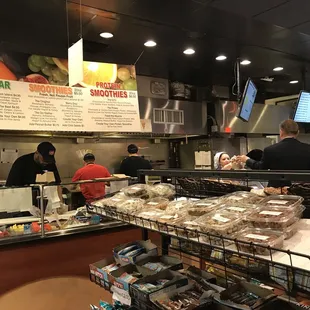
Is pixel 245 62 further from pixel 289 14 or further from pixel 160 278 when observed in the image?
pixel 160 278

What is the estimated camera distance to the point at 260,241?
1.05m

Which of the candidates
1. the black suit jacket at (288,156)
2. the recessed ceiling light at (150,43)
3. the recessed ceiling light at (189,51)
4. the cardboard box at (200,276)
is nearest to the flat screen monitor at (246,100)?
the recessed ceiling light at (189,51)

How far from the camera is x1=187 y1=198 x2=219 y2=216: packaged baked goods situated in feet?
4.74

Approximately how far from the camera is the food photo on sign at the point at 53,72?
3.96 m

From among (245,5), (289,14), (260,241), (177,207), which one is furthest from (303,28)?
(260,241)

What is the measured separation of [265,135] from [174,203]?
6.63 meters

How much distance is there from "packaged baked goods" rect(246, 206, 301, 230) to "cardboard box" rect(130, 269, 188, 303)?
439 millimetres

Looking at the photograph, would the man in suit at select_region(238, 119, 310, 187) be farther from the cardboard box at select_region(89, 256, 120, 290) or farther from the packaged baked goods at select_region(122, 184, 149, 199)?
the cardboard box at select_region(89, 256, 120, 290)

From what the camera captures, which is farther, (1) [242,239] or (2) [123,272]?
(2) [123,272]

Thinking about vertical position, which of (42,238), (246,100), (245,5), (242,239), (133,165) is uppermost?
(245,5)

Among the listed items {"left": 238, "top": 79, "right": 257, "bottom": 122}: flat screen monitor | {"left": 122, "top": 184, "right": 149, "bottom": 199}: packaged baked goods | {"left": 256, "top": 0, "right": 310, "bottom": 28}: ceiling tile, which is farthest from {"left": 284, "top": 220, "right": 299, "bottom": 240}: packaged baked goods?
{"left": 238, "top": 79, "right": 257, "bottom": 122}: flat screen monitor

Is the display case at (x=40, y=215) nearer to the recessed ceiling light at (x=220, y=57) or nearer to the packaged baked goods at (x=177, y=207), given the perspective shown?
the packaged baked goods at (x=177, y=207)

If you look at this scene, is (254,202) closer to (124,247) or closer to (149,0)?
(124,247)

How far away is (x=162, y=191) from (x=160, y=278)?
1.94 ft
